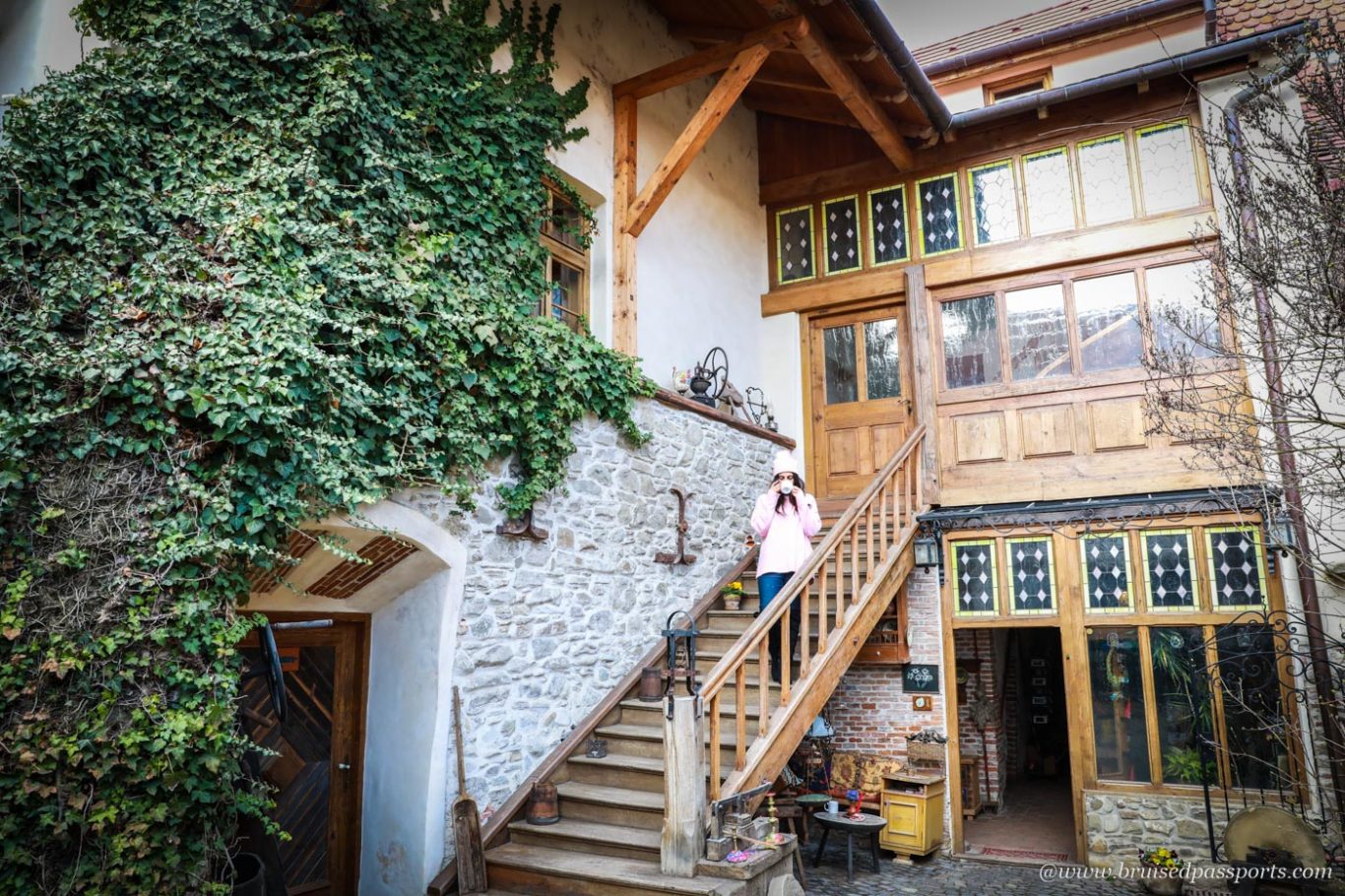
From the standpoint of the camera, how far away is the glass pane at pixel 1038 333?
26.6ft

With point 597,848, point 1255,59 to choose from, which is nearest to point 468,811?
point 597,848

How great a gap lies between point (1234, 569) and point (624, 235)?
18.6 feet

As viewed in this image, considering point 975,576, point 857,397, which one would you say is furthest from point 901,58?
point 975,576

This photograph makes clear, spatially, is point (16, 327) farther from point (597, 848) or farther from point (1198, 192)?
point (1198, 192)

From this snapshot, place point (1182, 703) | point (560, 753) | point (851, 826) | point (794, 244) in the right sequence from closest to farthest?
point (560, 753) < point (851, 826) < point (1182, 703) < point (794, 244)

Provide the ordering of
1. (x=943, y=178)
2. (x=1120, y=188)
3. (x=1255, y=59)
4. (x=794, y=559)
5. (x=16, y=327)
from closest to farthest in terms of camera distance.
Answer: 1. (x=16, y=327)
2. (x=794, y=559)
3. (x=1255, y=59)
4. (x=1120, y=188)
5. (x=943, y=178)

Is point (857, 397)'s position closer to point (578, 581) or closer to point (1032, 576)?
point (1032, 576)

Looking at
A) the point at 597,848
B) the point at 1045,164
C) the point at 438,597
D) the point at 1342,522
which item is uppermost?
the point at 1045,164

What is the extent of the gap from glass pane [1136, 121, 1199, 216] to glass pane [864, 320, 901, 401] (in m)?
2.52

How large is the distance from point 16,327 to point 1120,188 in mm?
8294

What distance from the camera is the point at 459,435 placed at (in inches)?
198

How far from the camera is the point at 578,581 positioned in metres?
6.03

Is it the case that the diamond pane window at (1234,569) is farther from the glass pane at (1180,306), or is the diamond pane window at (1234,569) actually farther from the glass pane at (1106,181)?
the glass pane at (1106,181)

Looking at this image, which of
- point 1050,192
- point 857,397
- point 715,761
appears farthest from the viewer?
point 857,397
